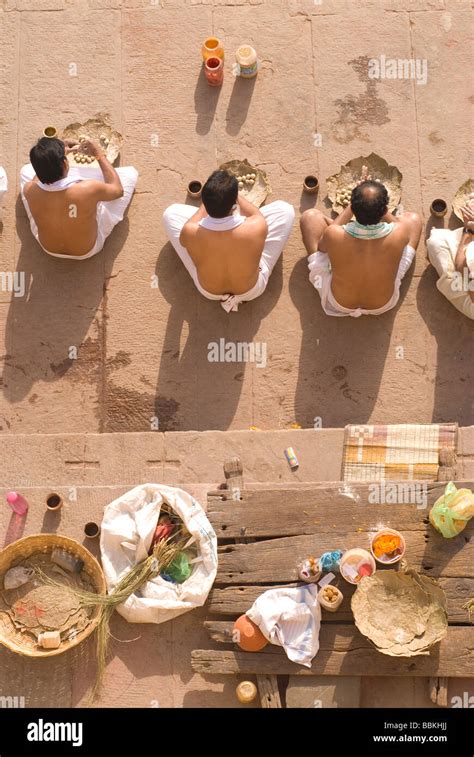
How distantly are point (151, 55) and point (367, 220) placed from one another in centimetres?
260

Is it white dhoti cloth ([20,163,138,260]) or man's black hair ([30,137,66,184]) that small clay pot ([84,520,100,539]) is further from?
man's black hair ([30,137,66,184])

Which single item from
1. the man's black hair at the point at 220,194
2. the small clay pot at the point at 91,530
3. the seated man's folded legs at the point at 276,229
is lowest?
the small clay pot at the point at 91,530

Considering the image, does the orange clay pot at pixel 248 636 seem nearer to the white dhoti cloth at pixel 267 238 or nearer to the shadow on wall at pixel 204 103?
the white dhoti cloth at pixel 267 238

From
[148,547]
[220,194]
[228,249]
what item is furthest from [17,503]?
[220,194]

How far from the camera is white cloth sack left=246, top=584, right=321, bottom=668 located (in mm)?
6164

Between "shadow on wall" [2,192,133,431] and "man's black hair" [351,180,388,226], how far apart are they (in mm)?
1980

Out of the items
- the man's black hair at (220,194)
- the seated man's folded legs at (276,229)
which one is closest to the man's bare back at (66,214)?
the man's black hair at (220,194)

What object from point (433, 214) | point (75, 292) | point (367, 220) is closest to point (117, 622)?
point (75, 292)

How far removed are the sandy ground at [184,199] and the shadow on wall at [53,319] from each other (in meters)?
0.01

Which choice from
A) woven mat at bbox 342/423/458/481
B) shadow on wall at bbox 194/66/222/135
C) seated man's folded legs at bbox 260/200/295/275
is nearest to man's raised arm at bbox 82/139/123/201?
shadow on wall at bbox 194/66/222/135

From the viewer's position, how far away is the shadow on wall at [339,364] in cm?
729

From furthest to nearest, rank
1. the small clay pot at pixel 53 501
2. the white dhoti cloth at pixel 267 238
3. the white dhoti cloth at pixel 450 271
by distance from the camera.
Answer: the white dhoti cloth at pixel 267 238 < the white dhoti cloth at pixel 450 271 < the small clay pot at pixel 53 501

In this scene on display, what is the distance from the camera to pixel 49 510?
6684 millimetres

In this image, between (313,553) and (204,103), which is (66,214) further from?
(313,553)
